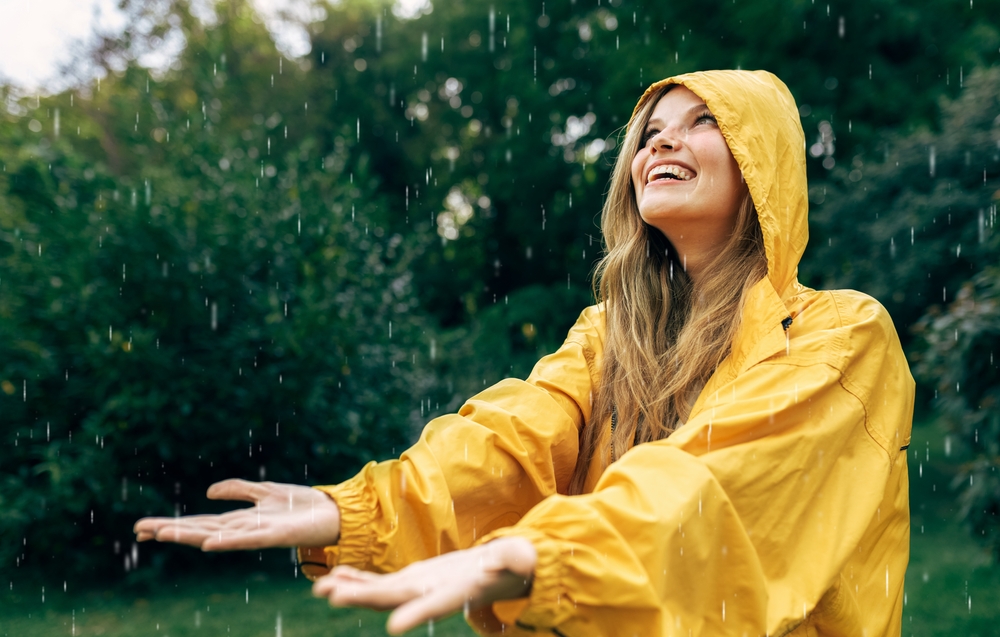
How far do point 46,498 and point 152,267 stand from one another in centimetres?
217

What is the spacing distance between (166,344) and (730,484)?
20.9 feet

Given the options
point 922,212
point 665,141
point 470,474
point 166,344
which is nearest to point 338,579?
point 470,474

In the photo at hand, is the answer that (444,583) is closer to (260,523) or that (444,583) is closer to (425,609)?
(425,609)

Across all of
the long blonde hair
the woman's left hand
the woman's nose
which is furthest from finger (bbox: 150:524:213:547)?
the woman's nose

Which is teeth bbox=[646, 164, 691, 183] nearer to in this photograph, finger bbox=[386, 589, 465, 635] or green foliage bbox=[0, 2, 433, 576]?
finger bbox=[386, 589, 465, 635]

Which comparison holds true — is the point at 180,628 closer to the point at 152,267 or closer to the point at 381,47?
the point at 152,267

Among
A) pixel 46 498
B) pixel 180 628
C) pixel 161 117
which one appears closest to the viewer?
pixel 180 628

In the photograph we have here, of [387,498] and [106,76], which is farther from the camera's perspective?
[106,76]

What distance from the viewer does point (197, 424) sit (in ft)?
22.7

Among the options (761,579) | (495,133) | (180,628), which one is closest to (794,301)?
(761,579)

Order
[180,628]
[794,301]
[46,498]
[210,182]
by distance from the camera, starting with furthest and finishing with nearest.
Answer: [210,182], [46,498], [180,628], [794,301]

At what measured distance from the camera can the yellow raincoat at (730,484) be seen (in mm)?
1358

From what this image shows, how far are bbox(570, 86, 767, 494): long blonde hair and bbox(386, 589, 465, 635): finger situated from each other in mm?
1043

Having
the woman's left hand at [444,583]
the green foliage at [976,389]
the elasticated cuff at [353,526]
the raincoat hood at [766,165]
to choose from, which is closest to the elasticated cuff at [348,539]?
the elasticated cuff at [353,526]
